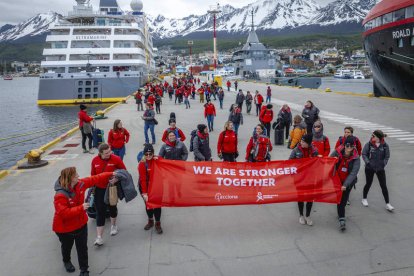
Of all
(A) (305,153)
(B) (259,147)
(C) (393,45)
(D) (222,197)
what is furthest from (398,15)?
(D) (222,197)

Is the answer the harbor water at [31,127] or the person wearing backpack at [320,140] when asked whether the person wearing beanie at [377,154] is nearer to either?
the person wearing backpack at [320,140]

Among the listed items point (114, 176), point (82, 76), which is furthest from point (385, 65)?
point (82, 76)

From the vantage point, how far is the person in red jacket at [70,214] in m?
4.50

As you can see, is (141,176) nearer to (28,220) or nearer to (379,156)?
(28,220)

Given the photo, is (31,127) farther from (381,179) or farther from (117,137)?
(381,179)

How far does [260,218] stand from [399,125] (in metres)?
13.6

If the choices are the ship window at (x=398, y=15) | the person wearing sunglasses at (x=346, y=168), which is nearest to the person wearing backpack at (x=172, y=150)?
the person wearing sunglasses at (x=346, y=168)

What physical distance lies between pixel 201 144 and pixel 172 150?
1.26 metres

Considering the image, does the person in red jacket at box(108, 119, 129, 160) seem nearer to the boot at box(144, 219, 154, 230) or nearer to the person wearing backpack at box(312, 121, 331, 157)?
the boot at box(144, 219, 154, 230)

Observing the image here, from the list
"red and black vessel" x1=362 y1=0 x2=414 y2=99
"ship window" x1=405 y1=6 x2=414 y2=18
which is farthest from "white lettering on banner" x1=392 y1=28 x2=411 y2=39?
"ship window" x1=405 y1=6 x2=414 y2=18

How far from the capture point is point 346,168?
629 cm

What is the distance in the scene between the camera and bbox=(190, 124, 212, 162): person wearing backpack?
25.8ft

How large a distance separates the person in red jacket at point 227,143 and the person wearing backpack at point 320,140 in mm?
1874

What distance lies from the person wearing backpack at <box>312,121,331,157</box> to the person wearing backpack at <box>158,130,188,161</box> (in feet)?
10.1
